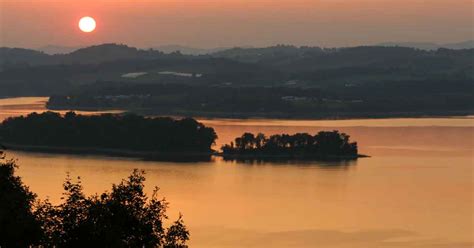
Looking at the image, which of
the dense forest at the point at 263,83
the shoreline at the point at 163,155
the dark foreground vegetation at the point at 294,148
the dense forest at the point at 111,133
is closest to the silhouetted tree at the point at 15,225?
the shoreline at the point at 163,155

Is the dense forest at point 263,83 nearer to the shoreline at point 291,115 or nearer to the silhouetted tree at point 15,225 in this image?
the shoreline at point 291,115

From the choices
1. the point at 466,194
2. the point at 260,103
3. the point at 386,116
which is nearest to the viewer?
the point at 466,194

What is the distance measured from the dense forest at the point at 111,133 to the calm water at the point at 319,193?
10.5 feet

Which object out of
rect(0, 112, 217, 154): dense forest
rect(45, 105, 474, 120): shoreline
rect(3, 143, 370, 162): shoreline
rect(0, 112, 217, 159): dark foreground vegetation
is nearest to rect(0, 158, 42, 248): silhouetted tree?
rect(3, 143, 370, 162): shoreline

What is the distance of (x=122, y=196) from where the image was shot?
58.2 feet

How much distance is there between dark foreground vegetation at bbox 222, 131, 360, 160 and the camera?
64.3m

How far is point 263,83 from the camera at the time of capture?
150000 mm

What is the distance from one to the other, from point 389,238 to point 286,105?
7430 centimetres

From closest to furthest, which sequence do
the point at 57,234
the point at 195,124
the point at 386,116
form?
the point at 57,234 < the point at 195,124 < the point at 386,116

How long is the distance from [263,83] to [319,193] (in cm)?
10244

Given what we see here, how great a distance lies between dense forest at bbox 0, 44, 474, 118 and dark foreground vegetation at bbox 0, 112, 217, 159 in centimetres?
3176

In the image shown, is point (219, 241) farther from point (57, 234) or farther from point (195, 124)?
point (195, 124)

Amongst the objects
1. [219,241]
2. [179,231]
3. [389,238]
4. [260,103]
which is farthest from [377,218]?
[260,103]

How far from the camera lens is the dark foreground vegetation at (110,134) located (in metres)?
68.4
